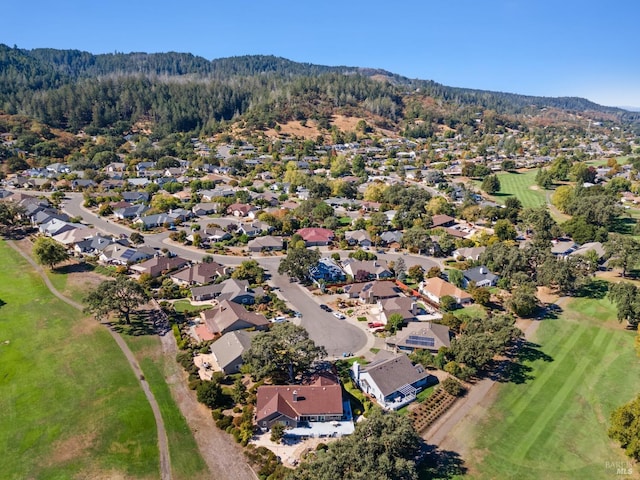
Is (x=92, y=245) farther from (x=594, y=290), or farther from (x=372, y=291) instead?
(x=594, y=290)

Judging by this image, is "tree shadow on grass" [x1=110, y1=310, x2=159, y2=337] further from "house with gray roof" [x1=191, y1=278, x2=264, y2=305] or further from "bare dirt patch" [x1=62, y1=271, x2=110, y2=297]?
"bare dirt patch" [x1=62, y1=271, x2=110, y2=297]

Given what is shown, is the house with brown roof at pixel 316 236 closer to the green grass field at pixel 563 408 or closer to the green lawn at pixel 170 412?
the green lawn at pixel 170 412

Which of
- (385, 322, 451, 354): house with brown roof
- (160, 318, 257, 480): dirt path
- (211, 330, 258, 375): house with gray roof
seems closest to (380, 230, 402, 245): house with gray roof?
(385, 322, 451, 354): house with brown roof

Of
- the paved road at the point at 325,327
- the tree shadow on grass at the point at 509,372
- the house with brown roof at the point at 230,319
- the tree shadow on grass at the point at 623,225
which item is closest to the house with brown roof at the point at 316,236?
the paved road at the point at 325,327

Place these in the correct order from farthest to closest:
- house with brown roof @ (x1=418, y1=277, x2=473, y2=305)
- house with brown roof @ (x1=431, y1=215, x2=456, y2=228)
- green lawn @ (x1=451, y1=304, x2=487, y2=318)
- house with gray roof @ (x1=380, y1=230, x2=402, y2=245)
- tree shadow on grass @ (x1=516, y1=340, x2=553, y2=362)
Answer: house with brown roof @ (x1=431, y1=215, x2=456, y2=228)
house with gray roof @ (x1=380, y1=230, x2=402, y2=245)
house with brown roof @ (x1=418, y1=277, x2=473, y2=305)
green lawn @ (x1=451, y1=304, x2=487, y2=318)
tree shadow on grass @ (x1=516, y1=340, x2=553, y2=362)

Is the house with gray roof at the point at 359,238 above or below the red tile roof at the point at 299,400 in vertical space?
above

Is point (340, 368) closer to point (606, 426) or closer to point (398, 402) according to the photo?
point (398, 402)

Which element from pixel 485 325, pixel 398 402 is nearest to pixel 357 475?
pixel 398 402
